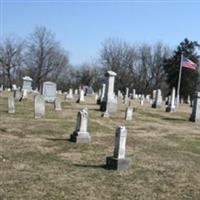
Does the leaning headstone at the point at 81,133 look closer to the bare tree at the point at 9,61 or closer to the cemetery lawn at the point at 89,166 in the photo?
the cemetery lawn at the point at 89,166

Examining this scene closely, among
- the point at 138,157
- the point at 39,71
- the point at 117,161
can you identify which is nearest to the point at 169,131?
the point at 138,157

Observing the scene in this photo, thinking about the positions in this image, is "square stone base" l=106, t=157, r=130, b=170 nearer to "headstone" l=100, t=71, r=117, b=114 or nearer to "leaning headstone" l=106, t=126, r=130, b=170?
"leaning headstone" l=106, t=126, r=130, b=170

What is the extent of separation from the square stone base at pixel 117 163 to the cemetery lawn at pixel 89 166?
0.41 feet

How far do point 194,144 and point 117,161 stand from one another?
639 centimetres

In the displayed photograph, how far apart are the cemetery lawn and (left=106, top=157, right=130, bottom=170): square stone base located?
0.13m

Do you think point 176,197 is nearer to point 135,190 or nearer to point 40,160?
point 135,190

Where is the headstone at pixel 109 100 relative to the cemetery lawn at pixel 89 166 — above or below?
above

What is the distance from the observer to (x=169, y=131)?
1964 centimetres

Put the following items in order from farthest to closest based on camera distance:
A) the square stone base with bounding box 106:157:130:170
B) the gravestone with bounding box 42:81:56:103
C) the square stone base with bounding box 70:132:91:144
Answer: the gravestone with bounding box 42:81:56:103
the square stone base with bounding box 70:132:91:144
the square stone base with bounding box 106:157:130:170

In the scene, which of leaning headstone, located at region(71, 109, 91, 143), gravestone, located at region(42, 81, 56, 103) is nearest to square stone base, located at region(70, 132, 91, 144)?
leaning headstone, located at region(71, 109, 91, 143)

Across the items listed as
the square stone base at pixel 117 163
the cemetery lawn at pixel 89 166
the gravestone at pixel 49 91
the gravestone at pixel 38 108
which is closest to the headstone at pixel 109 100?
the gravestone at pixel 49 91

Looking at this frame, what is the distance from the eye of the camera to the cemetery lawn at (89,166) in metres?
8.58

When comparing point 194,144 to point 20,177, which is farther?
point 194,144

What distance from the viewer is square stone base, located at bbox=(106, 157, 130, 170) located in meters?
10.4
